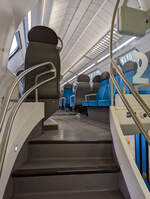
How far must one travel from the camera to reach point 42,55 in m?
2.05

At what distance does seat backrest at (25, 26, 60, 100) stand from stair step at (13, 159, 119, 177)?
3.40 feet

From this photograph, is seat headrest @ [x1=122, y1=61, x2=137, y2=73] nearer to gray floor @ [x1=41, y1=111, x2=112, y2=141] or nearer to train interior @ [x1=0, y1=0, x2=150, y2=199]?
train interior @ [x1=0, y1=0, x2=150, y2=199]

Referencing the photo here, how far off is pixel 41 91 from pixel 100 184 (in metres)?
1.48

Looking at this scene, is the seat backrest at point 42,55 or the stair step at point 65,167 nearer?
the stair step at point 65,167

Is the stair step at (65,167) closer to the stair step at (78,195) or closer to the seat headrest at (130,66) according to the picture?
the stair step at (78,195)

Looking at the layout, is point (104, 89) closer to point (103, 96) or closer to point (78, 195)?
point (103, 96)

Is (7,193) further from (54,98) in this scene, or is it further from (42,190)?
(54,98)

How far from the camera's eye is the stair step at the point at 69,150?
1458 mm

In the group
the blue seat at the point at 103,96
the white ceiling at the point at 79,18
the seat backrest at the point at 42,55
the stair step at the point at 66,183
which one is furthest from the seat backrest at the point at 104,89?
the stair step at the point at 66,183

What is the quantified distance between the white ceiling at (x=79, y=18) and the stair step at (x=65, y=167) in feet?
13.4

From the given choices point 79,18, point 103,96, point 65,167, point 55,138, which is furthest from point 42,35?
point 79,18

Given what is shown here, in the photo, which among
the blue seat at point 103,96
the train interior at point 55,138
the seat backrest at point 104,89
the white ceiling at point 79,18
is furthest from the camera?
the seat backrest at point 104,89

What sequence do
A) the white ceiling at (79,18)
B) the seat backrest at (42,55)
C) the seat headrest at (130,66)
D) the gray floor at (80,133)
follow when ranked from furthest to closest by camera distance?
the white ceiling at (79,18) → the seat headrest at (130,66) → the seat backrest at (42,55) → the gray floor at (80,133)

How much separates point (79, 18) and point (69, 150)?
496 cm
